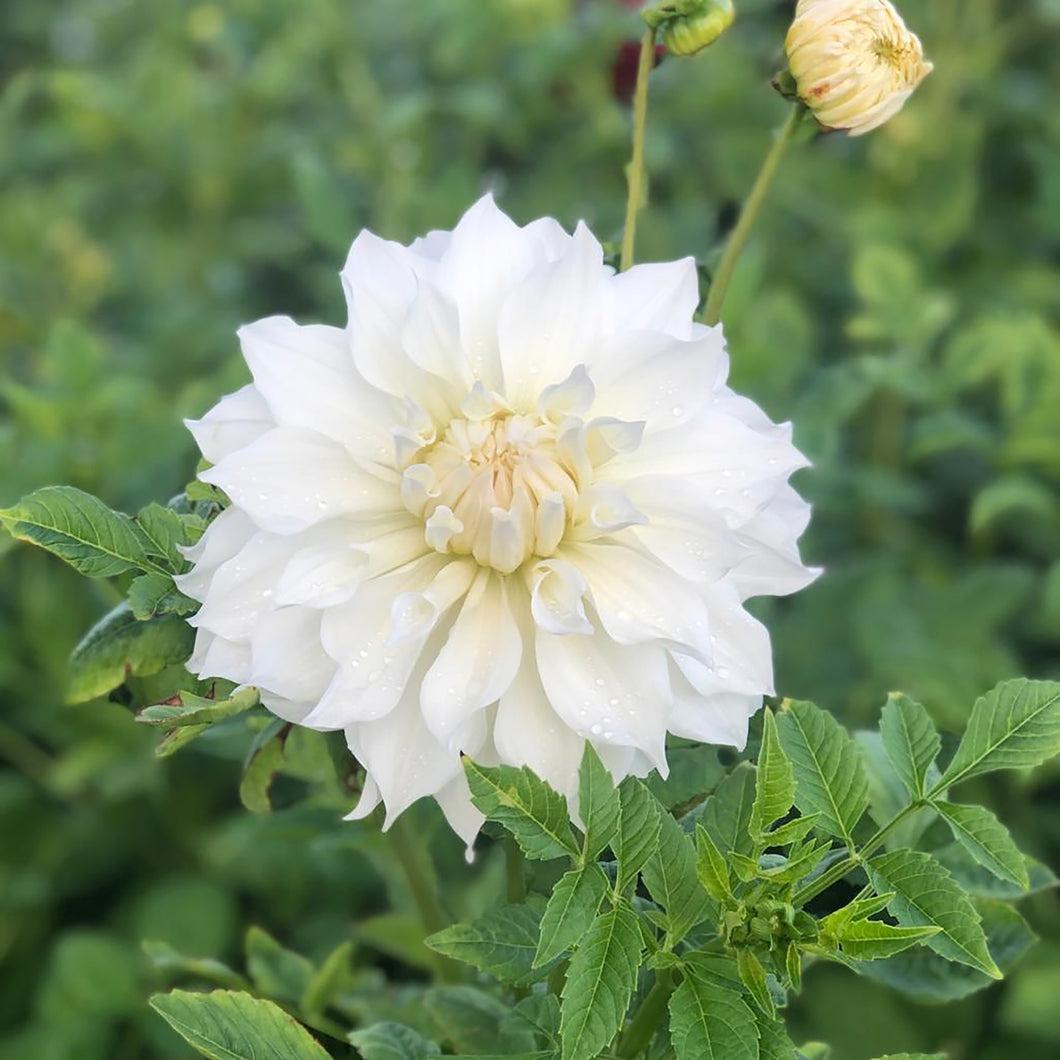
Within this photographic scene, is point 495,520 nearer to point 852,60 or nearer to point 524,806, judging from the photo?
point 524,806

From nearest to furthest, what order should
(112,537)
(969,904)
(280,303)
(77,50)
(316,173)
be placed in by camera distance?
(969,904) → (112,537) → (316,173) → (280,303) → (77,50)

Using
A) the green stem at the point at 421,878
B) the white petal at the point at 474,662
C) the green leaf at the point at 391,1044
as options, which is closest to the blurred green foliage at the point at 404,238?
the green stem at the point at 421,878

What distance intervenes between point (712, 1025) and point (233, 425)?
347 mm

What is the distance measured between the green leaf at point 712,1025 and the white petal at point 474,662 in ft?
0.49

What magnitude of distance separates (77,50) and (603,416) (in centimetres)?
214

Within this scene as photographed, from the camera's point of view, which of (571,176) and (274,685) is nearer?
(274,685)

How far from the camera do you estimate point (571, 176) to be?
1871 millimetres

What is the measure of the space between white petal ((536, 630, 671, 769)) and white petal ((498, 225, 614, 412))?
0.43ft

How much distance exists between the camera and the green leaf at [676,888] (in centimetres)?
63

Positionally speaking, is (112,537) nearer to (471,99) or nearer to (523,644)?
(523,644)

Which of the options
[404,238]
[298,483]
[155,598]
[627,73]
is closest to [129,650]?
[155,598]

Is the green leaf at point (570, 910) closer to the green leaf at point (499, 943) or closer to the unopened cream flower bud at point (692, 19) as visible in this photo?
the green leaf at point (499, 943)

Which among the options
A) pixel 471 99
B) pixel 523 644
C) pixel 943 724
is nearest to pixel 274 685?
pixel 523 644

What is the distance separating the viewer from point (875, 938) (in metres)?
0.58
